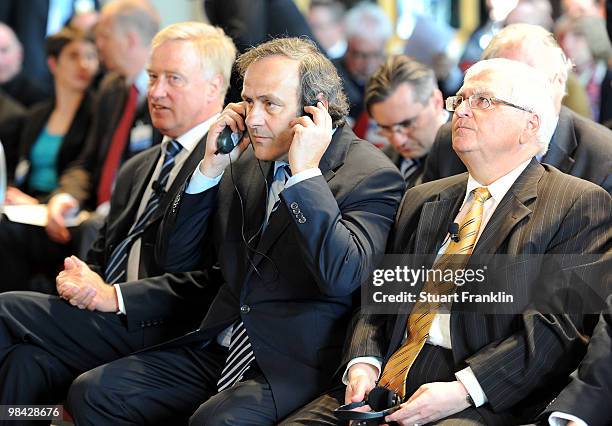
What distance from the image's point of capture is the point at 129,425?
11.1 feet

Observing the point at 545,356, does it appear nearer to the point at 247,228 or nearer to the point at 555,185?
the point at 555,185

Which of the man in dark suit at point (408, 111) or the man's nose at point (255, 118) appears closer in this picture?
the man's nose at point (255, 118)

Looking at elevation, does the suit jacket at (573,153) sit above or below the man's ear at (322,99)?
below

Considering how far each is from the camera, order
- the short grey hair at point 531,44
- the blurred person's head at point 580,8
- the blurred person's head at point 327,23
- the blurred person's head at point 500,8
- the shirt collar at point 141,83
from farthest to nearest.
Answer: the blurred person's head at point 327,23 → the blurred person's head at point 500,8 → the blurred person's head at point 580,8 → the shirt collar at point 141,83 → the short grey hair at point 531,44

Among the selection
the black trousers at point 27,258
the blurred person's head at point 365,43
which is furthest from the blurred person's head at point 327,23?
the black trousers at point 27,258

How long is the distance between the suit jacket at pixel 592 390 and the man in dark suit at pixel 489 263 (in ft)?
0.40

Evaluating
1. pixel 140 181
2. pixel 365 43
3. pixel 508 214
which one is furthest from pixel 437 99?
pixel 365 43

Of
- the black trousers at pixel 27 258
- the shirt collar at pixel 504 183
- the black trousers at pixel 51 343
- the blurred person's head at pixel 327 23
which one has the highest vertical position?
the shirt collar at pixel 504 183

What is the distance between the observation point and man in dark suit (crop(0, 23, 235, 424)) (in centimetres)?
366

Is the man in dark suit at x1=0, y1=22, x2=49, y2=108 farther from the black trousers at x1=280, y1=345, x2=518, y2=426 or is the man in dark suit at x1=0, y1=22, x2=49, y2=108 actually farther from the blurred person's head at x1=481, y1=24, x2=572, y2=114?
the black trousers at x1=280, y1=345, x2=518, y2=426

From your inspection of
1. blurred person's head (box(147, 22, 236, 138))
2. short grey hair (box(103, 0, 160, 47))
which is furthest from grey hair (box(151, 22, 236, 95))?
short grey hair (box(103, 0, 160, 47))

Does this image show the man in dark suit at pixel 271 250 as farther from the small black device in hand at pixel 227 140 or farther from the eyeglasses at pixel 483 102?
the eyeglasses at pixel 483 102

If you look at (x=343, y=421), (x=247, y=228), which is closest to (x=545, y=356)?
(x=343, y=421)

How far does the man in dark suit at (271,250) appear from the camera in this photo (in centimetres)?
307
